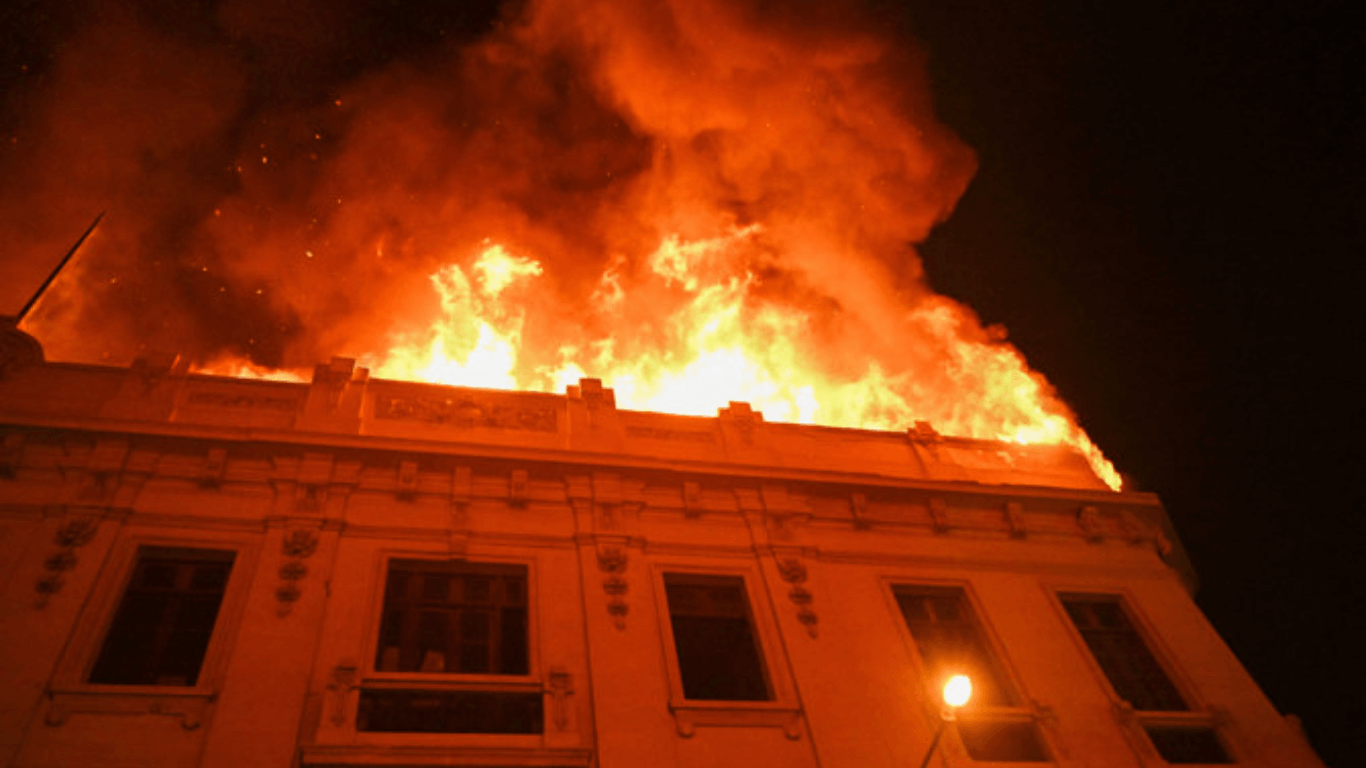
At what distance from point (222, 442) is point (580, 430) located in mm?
4985

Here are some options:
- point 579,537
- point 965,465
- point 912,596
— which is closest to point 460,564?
point 579,537

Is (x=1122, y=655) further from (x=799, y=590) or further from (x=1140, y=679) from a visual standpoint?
(x=799, y=590)

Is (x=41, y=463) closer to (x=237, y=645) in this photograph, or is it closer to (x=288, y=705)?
(x=237, y=645)

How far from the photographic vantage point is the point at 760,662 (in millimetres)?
11750

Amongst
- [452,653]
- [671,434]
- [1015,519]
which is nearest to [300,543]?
[452,653]

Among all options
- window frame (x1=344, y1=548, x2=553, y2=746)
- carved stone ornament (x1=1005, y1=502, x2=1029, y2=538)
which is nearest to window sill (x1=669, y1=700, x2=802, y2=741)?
window frame (x1=344, y1=548, x2=553, y2=746)

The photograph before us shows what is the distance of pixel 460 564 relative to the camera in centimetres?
1193

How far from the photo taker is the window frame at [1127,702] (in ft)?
39.0

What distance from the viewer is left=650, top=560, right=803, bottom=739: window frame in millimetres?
10586

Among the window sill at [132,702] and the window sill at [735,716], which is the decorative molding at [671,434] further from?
the window sill at [132,702]

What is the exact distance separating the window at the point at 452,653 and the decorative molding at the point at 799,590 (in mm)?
3597

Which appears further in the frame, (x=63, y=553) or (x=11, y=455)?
(x=11, y=455)

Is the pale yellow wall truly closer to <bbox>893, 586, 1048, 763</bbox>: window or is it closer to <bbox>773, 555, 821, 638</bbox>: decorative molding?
<bbox>773, 555, 821, 638</bbox>: decorative molding

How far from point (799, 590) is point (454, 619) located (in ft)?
15.2
